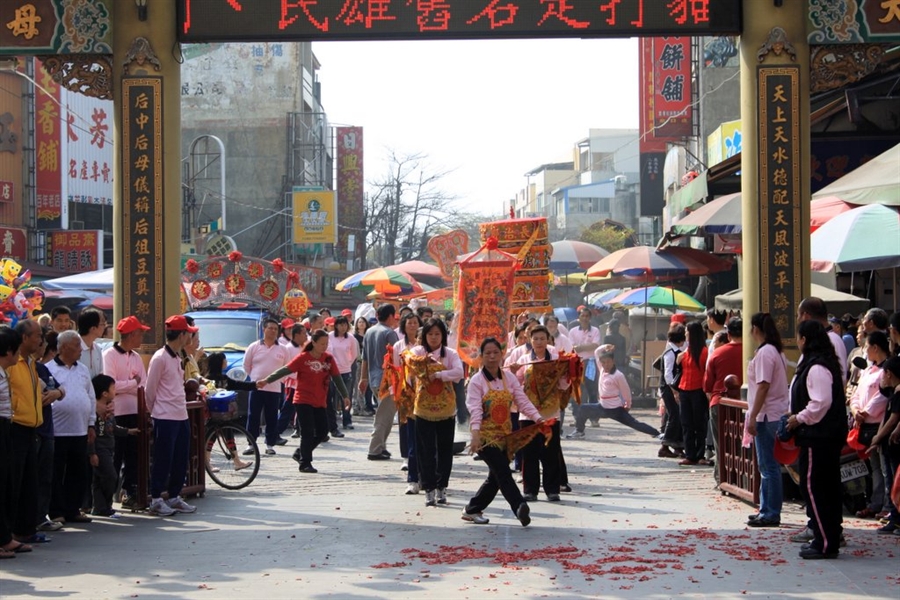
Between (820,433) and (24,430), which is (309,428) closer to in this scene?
(24,430)

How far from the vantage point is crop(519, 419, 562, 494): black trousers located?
12.4m

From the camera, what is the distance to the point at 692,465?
1581 centimetres

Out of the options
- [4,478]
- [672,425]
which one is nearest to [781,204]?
[672,425]

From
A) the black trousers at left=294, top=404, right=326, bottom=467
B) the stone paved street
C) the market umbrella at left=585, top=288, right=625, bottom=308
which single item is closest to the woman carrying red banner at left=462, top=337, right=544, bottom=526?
the stone paved street

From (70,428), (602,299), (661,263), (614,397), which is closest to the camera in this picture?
(70,428)

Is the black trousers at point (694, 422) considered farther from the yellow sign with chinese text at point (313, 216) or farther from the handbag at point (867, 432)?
the yellow sign with chinese text at point (313, 216)

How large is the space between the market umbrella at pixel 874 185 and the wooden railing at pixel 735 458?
263cm

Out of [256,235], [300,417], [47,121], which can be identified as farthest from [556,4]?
[256,235]

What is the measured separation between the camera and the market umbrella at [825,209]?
46.3 ft

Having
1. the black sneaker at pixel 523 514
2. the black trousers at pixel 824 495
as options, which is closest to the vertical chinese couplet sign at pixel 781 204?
the black trousers at pixel 824 495

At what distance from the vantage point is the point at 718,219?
1750cm

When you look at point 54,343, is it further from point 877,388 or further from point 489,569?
point 877,388

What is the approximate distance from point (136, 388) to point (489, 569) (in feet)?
15.0

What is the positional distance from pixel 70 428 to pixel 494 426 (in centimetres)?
374
